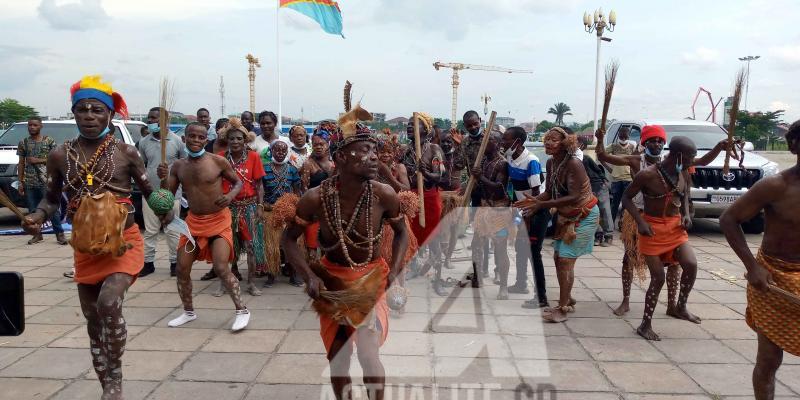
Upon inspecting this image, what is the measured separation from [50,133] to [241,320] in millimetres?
7436

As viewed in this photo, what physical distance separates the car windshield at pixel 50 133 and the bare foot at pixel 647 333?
8.76 m

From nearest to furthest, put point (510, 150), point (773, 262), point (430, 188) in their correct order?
1. point (773, 262)
2. point (510, 150)
3. point (430, 188)

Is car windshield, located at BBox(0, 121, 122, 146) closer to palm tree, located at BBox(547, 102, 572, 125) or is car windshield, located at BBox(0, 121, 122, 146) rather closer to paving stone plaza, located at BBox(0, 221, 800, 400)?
paving stone plaza, located at BBox(0, 221, 800, 400)

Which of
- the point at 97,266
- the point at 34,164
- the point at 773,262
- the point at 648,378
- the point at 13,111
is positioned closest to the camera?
the point at 773,262

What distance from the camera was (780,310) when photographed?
3033 mm

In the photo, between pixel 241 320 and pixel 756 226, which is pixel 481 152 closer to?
pixel 241 320

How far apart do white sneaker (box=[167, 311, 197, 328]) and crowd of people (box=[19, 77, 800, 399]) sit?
0.6 inches

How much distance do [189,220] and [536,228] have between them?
335cm

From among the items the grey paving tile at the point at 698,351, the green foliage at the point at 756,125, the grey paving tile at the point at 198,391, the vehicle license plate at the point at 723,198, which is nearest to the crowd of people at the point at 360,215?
the grey paving tile at the point at 698,351

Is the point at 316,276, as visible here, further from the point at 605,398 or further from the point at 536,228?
the point at 536,228

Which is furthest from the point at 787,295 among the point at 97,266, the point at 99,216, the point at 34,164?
the point at 34,164

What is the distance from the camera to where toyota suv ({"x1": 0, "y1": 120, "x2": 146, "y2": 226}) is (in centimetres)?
966

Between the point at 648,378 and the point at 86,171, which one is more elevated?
the point at 86,171

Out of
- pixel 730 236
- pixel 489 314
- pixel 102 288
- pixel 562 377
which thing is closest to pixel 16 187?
pixel 102 288
